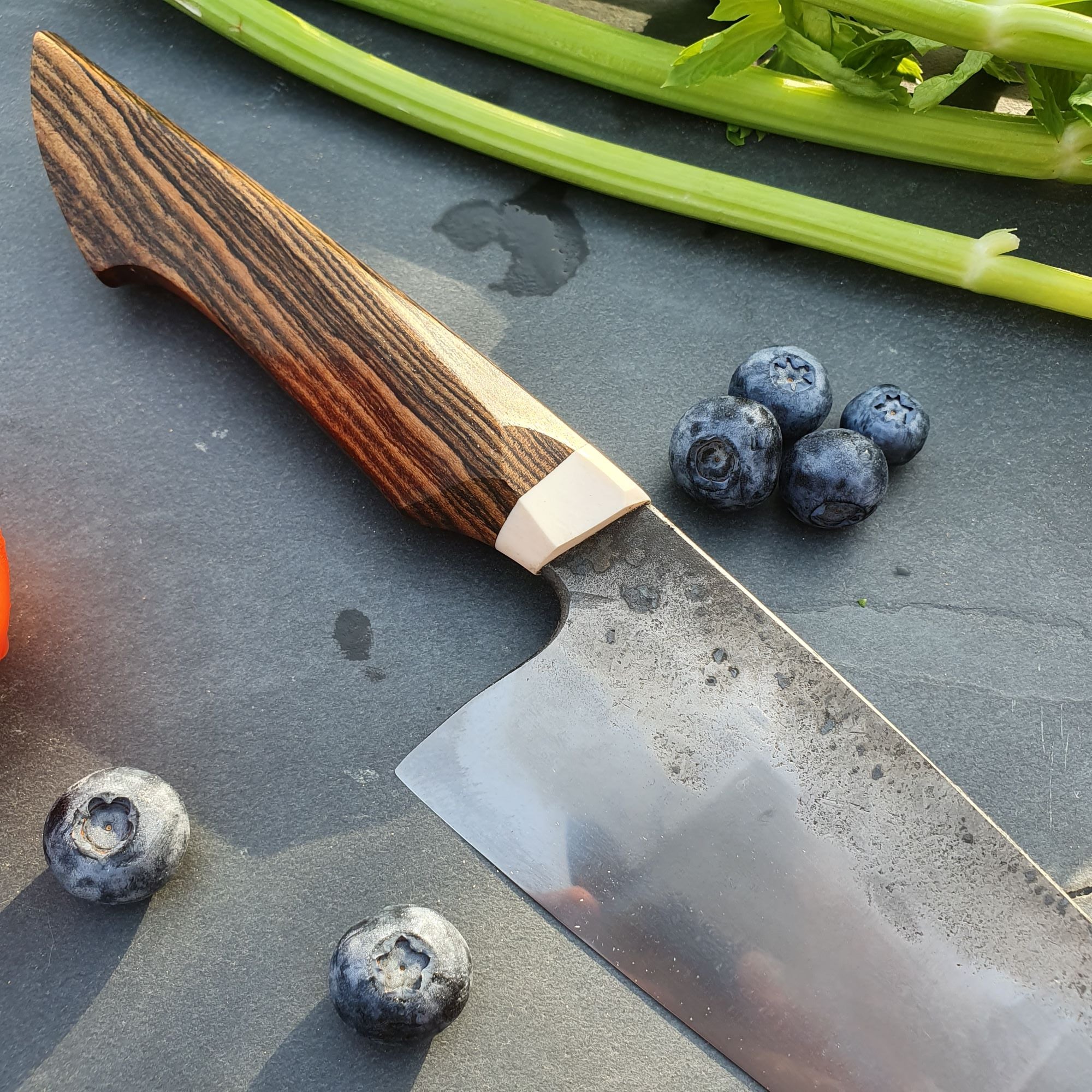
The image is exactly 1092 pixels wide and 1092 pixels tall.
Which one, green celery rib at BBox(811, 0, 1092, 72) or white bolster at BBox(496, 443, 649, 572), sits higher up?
green celery rib at BBox(811, 0, 1092, 72)

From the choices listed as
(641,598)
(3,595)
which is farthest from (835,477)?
(3,595)

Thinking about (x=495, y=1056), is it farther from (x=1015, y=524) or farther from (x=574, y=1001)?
(x=1015, y=524)

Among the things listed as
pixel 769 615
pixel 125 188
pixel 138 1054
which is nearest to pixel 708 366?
pixel 769 615

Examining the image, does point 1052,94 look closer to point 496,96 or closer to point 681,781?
point 496,96

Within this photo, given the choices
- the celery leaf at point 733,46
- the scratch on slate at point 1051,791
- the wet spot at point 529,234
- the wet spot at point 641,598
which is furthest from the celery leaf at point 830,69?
the scratch on slate at point 1051,791

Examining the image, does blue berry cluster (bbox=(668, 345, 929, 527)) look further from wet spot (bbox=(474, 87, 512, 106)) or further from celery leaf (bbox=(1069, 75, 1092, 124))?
wet spot (bbox=(474, 87, 512, 106))

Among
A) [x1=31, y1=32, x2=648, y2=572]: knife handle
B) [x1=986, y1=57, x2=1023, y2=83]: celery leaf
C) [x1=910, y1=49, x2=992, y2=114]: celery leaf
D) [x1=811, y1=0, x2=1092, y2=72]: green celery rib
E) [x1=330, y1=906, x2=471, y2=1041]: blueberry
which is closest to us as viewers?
[x1=330, y1=906, x2=471, y2=1041]: blueberry

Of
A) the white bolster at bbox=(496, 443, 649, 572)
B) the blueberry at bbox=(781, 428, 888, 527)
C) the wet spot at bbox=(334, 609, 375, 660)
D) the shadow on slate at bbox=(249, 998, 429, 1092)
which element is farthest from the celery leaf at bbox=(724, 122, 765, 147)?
the shadow on slate at bbox=(249, 998, 429, 1092)
